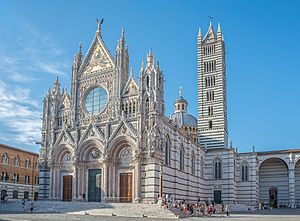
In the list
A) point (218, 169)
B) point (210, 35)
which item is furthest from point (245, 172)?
point (210, 35)

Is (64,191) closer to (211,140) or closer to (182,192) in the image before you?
(182,192)

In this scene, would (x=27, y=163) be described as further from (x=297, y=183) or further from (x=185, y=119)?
(x=297, y=183)

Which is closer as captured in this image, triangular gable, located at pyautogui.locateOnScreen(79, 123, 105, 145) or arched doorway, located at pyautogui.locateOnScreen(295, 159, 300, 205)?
triangular gable, located at pyautogui.locateOnScreen(79, 123, 105, 145)

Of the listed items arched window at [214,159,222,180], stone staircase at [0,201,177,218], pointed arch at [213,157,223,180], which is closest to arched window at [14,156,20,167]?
stone staircase at [0,201,177,218]

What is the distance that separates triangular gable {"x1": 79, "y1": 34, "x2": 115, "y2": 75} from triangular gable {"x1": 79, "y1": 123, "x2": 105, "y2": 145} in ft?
22.1

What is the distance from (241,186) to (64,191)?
2698cm

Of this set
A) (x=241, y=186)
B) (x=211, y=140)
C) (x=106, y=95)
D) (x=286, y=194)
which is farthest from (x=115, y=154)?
(x=286, y=194)

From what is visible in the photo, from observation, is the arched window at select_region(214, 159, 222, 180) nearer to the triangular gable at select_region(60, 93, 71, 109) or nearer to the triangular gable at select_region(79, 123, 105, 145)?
the triangular gable at select_region(79, 123, 105, 145)

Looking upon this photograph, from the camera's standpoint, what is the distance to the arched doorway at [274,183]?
62.2 meters

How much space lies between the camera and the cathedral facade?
125 feet

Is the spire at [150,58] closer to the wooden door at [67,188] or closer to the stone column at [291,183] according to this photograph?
the wooden door at [67,188]

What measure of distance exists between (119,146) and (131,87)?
618cm

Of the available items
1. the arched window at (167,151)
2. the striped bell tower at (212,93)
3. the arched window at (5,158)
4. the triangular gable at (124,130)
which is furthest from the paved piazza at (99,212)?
the striped bell tower at (212,93)

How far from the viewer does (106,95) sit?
4316 cm
